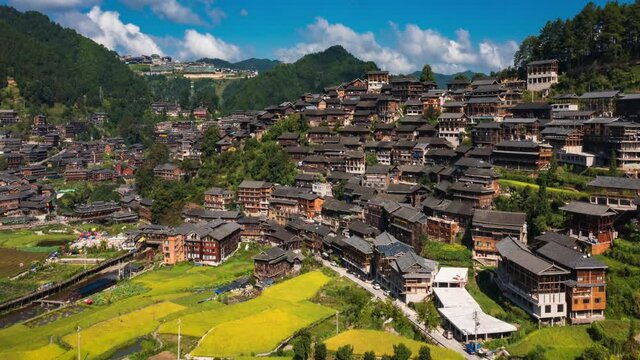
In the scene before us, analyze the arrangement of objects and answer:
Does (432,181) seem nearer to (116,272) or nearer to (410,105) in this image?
(410,105)

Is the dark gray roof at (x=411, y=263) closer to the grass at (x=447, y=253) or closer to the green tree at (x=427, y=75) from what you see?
the grass at (x=447, y=253)

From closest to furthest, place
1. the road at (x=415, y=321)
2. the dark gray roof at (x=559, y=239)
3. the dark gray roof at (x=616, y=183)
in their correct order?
the road at (x=415, y=321), the dark gray roof at (x=559, y=239), the dark gray roof at (x=616, y=183)

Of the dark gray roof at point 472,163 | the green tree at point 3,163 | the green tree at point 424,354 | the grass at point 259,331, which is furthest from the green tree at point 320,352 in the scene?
the green tree at point 3,163

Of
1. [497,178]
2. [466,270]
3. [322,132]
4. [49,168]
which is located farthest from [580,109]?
[49,168]

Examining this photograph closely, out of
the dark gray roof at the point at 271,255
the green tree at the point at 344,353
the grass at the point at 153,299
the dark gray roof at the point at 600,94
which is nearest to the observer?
the green tree at the point at 344,353

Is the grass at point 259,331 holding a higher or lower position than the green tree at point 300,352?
lower

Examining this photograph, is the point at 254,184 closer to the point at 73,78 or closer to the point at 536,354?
the point at 536,354
